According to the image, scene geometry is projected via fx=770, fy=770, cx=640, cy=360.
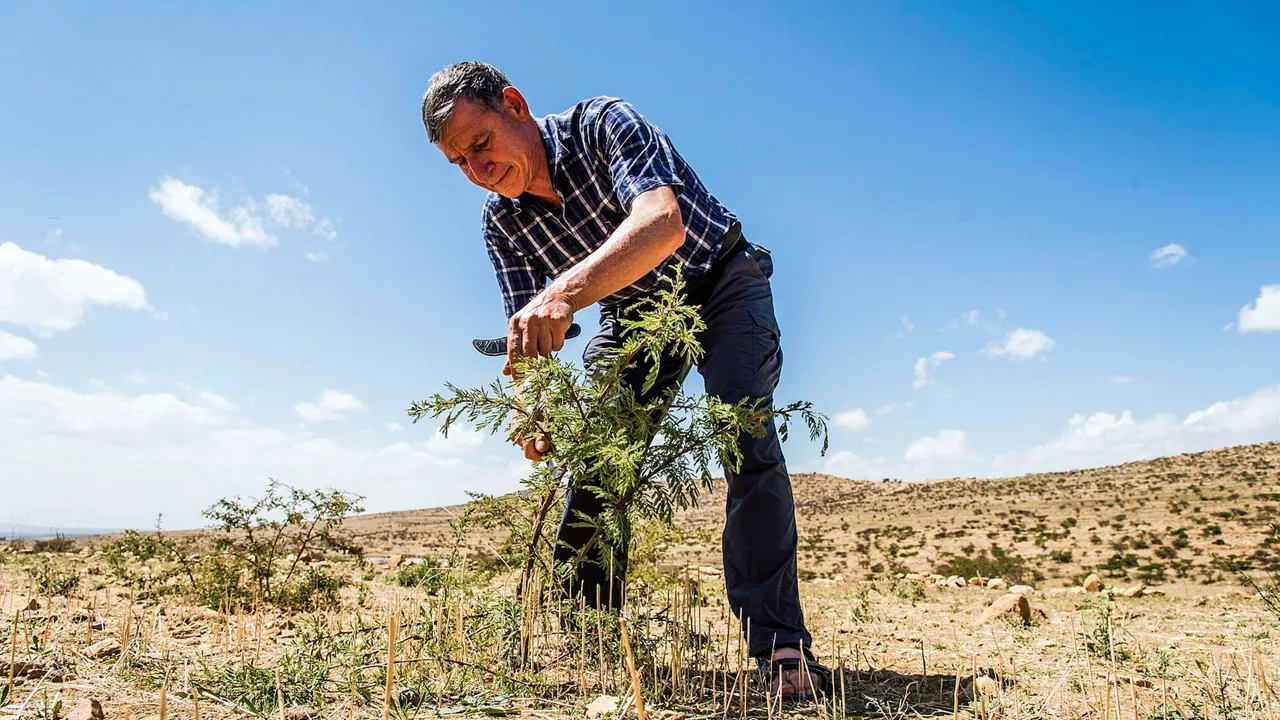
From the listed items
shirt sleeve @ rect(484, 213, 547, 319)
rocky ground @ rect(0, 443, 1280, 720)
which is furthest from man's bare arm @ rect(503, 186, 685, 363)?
shirt sleeve @ rect(484, 213, 547, 319)

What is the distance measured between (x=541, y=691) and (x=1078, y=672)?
227cm

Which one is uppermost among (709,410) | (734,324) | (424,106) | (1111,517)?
(424,106)

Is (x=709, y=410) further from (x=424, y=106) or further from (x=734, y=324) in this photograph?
(x=424, y=106)

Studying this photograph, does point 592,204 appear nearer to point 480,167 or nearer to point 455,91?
point 480,167

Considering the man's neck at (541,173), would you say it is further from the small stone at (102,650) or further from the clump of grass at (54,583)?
the clump of grass at (54,583)

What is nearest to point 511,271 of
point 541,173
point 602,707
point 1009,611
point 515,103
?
point 541,173

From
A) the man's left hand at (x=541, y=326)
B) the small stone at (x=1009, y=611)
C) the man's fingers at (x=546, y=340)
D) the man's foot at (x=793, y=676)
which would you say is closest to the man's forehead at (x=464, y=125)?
the man's left hand at (x=541, y=326)

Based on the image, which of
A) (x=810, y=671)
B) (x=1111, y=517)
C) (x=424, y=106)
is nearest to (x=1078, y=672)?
(x=810, y=671)

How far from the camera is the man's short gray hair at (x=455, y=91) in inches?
106

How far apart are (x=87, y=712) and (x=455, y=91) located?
210cm

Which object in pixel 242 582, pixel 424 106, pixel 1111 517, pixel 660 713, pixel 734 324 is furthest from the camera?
pixel 1111 517

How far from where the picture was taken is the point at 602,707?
2193 mm

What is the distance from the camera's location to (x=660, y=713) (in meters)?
2.28

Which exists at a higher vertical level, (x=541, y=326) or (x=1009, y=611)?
(x=541, y=326)
